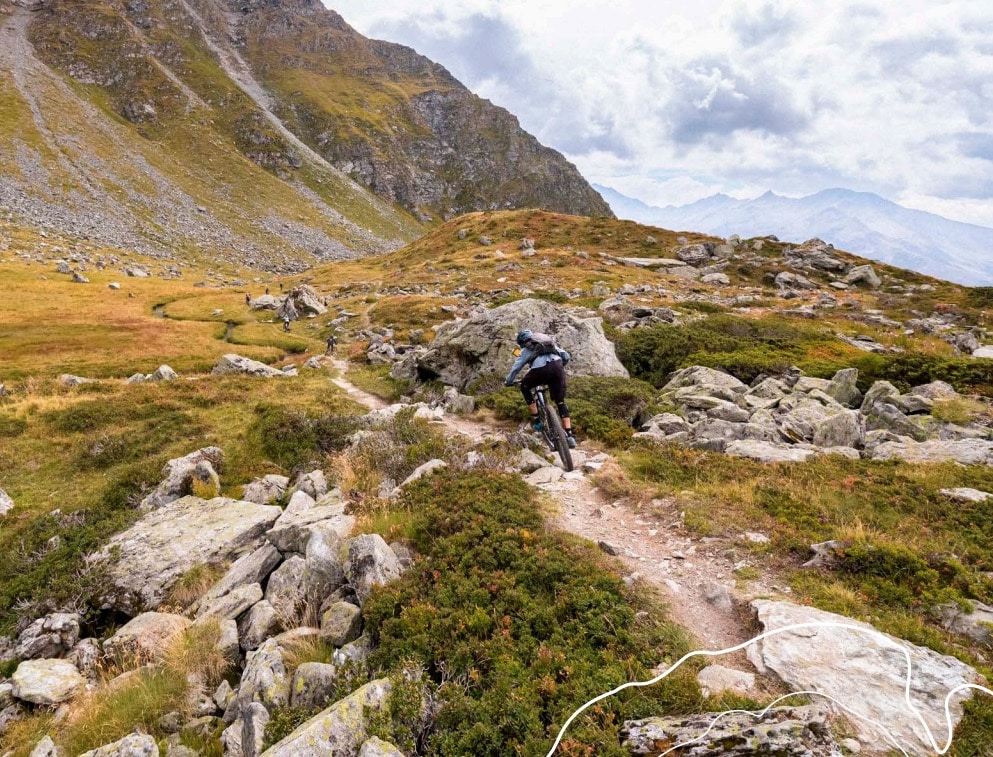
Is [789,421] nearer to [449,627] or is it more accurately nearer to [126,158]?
[449,627]

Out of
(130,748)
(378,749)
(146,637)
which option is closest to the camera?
(378,749)

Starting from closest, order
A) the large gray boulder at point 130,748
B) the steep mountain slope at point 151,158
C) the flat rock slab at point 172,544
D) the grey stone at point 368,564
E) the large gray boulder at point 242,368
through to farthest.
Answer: the large gray boulder at point 130,748, the grey stone at point 368,564, the flat rock slab at point 172,544, the large gray boulder at point 242,368, the steep mountain slope at point 151,158

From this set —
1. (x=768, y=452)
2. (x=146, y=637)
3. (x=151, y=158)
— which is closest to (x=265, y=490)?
(x=146, y=637)

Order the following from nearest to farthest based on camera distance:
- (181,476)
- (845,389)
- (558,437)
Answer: (558,437) → (181,476) → (845,389)

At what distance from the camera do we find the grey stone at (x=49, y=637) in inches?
411

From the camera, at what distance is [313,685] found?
23.8 feet

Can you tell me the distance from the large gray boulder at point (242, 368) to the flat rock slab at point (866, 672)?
103ft

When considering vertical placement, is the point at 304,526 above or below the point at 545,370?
below

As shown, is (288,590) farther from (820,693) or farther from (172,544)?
(820,693)

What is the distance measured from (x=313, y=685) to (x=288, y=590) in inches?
125

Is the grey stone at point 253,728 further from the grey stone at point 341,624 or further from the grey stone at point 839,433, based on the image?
the grey stone at point 839,433

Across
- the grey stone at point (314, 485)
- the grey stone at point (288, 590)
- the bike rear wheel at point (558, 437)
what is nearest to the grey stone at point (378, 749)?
the grey stone at point (288, 590)

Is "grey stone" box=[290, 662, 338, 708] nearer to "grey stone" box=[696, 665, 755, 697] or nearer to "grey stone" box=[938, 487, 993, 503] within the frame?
"grey stone" box=[696, 665, 755, 697]

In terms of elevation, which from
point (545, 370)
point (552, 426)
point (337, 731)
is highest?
point (545, 370)
